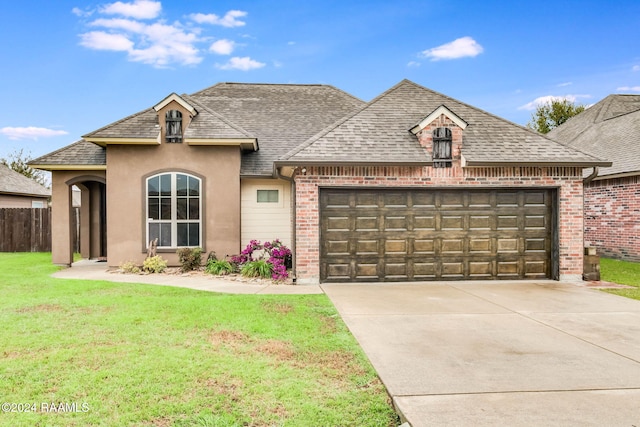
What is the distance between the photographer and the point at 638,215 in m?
14.0

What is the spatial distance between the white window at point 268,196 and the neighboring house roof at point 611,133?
1156 cm

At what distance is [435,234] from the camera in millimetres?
10250

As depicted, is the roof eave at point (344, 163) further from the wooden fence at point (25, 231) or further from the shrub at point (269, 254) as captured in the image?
the wooden fence at point (25, 231)

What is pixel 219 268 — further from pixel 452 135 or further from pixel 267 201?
pixel 452 135

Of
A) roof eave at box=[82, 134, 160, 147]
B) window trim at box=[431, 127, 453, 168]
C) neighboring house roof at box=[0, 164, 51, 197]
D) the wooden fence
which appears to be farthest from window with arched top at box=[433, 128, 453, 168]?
neighboring house roof at box=[0, 164, 51, 197]

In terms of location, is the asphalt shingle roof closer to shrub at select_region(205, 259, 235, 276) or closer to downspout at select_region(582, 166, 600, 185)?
shrub at select_region(205, 259, 235, 276)

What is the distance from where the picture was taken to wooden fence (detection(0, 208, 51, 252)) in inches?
734

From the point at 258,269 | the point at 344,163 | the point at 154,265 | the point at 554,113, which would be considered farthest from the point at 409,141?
the point at 554,113

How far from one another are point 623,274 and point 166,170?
1312cm

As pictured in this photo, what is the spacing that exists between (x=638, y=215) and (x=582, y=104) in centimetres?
2825

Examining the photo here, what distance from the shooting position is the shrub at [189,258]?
11.7 meters

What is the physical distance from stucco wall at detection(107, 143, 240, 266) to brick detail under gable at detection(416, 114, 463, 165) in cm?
538

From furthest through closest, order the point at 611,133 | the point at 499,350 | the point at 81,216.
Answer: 1. the point at 611,133
2. the point at 81,216
3. the point at 499,350

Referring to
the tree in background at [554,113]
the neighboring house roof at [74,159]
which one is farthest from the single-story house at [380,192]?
the tree in background at [554,113]
